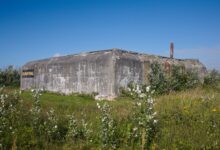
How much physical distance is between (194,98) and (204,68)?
18.2 m

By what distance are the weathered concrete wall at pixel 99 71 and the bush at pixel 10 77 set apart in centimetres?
983

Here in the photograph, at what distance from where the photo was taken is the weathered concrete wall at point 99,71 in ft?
71.3

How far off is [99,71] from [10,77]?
62.3 ft

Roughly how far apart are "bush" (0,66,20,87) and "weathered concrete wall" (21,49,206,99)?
9.83m

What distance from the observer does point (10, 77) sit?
36938 mm

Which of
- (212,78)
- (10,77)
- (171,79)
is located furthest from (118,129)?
(10,77)

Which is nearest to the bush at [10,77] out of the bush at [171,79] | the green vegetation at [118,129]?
the bush at [171,79]

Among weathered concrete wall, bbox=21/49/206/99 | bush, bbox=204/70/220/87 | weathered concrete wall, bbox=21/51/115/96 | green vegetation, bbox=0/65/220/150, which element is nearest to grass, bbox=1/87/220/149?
green vegetation, bbox=0/65/220/150

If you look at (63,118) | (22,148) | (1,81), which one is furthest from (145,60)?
(1,81)

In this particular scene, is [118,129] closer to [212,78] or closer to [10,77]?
[212,78]

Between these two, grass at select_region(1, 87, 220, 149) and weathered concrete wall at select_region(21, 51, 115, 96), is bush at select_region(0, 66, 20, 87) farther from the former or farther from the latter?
grass at select_region(1, 87, 220, 149)

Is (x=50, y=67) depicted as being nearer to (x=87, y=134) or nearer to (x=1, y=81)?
(x=1, y=81)

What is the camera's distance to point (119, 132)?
8.00 meters

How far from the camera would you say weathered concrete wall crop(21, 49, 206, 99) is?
21717 millimetres
